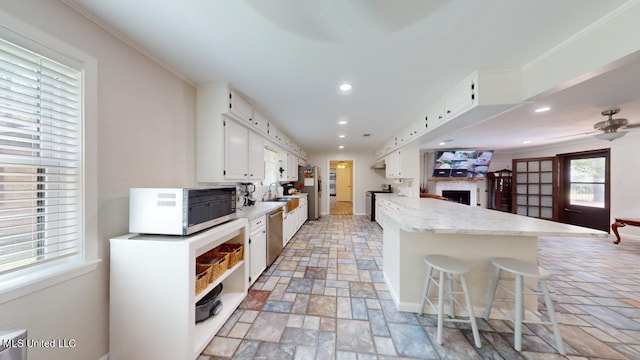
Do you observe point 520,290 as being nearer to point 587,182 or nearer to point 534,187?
point 587,182

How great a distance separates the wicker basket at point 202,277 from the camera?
5.44ft

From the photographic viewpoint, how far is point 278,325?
1861 millimetres

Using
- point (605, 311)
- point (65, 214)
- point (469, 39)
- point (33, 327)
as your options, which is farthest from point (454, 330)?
point (65, 214)

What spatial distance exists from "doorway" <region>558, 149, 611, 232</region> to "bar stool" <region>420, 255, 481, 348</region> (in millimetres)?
5966

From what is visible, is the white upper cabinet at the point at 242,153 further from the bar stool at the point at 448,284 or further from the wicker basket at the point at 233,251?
the bar stool at the point at 448,284

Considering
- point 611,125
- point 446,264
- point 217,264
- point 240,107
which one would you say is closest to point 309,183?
point 240,107

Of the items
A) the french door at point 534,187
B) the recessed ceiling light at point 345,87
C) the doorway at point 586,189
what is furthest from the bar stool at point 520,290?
the french door at point 534,187

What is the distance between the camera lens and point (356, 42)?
5.18ft

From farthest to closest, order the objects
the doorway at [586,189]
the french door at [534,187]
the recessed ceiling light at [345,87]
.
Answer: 1. the french door at [534,187]
2. the doorway at [586,189]
3. the recessed ceiling light at [345,87]

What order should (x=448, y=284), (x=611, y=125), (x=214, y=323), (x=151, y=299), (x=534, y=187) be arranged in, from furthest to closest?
(x=534, y=187) < (x=611, y=125) < (x=448, y=284) < (x=214, y=323) < (x=151, y=299)

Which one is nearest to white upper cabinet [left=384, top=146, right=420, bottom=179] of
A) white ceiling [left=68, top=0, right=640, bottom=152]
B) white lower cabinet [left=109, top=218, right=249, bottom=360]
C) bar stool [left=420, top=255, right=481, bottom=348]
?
white ceiling [left=68, top=0, right=640, bottom=152]

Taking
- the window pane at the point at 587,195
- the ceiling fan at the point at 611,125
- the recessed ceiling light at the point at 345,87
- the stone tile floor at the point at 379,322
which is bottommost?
the stone tile floor at the point at 379,322

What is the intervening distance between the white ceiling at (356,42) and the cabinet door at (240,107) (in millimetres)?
113

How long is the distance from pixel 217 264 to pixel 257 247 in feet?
2.50
